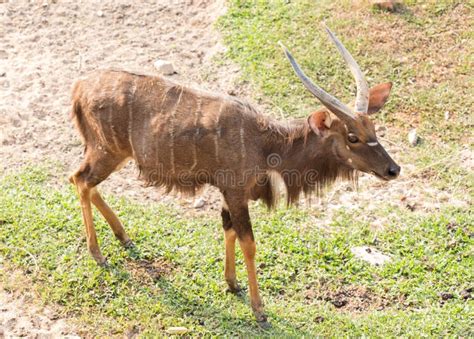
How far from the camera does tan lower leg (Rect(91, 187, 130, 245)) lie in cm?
608

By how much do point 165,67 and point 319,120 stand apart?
3619mm

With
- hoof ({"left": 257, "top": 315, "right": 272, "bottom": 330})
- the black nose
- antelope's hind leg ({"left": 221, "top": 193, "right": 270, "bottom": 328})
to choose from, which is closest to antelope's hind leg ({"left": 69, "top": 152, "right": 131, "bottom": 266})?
antelope's hind leg ({"left": 221, "top": 193, "right": 270, "bottom": 328})

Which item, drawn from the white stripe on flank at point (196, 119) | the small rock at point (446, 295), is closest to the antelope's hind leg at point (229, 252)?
the white stripe on flank at point (196, 119)

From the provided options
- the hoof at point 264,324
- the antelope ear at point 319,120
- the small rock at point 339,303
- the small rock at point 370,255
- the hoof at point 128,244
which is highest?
the antelope ear at point 319,120

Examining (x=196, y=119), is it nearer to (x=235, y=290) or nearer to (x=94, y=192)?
(x=94, y=192)

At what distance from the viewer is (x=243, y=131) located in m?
5.45

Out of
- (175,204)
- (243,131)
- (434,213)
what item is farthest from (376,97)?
(175,204)

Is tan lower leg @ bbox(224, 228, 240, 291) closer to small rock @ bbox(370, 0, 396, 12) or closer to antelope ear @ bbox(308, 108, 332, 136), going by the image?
antelope ear @ bbox(308, 108, 332, 136)

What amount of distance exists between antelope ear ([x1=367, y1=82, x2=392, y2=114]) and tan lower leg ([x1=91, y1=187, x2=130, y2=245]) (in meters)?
2.30

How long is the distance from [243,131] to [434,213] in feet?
7.41

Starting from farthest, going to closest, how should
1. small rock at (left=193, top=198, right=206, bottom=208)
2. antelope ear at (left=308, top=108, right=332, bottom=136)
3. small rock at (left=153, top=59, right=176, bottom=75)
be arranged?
small rock at (left=153, top=59, right=176, bottom=75) < small rock at (left=193, top=198, right=206, bottom=208) < antelope ear at (left=308, top=108, right=332, bottom=136)

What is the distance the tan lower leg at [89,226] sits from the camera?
596cm

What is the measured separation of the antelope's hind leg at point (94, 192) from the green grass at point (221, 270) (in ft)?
0.36

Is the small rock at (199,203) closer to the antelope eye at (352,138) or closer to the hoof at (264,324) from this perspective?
the hoof at (264,324)
